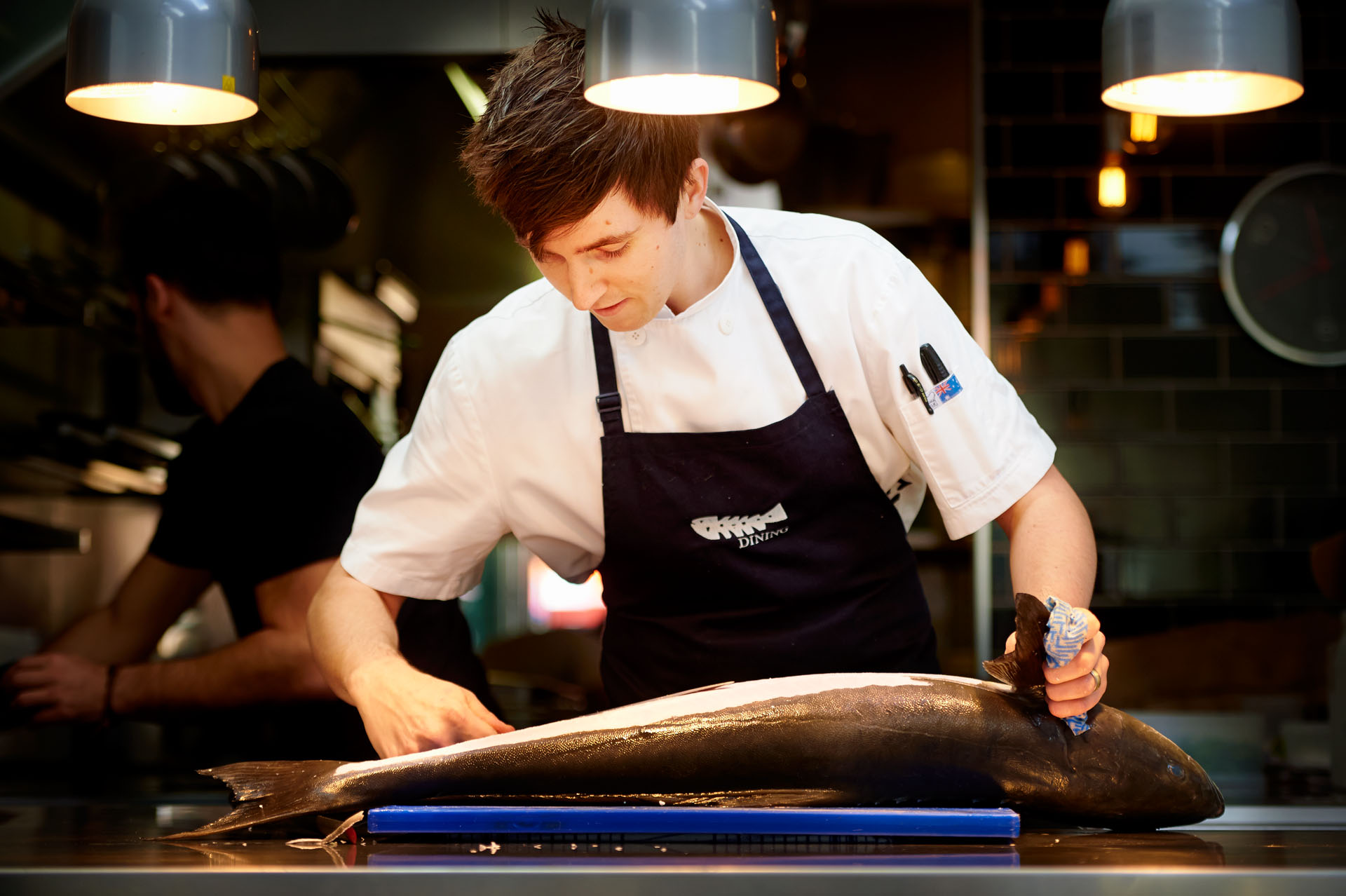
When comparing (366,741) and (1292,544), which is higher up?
(1292,544)

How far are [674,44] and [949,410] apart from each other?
27.4 inches

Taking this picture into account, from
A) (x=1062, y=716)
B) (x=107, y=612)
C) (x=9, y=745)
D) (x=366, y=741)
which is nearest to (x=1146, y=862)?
(x=1062, y=716)

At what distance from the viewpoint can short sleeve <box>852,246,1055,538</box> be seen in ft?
5.65

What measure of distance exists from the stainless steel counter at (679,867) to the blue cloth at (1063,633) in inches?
7.1

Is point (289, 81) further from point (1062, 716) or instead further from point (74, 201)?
point (1062, 716)

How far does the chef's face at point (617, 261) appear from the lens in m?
1.53

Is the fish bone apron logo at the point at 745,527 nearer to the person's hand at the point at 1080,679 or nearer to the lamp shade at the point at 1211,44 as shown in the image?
the person's hand at the point at 1080,679

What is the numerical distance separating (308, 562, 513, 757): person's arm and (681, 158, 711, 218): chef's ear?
68cm

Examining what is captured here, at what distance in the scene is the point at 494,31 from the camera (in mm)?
3234

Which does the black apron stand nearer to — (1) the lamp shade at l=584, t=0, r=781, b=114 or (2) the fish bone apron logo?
(2) the fish bone apron logo

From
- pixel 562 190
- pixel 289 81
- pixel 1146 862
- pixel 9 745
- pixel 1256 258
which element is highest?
pixel 289 81

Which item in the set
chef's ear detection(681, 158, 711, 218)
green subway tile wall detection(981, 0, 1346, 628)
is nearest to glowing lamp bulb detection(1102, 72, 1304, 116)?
chef's ear detection(681, 158, 711, 218)

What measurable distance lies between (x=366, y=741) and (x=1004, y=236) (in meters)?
2.10

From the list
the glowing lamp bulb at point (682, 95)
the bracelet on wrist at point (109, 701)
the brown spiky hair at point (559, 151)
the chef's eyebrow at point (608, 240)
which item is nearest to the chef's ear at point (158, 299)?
the bracelet on wrist at point (109, 701)
